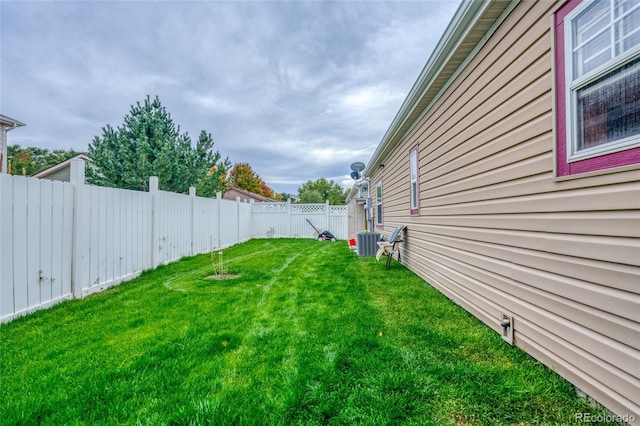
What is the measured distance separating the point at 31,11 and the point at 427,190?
886 cm

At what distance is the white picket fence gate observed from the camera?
10.2 ft

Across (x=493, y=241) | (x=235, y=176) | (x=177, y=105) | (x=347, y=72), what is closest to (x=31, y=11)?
(x=177, y=105)

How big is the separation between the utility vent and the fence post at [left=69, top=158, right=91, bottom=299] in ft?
17.2

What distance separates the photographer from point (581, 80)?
5.69 ft

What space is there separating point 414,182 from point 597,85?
13.2 feet

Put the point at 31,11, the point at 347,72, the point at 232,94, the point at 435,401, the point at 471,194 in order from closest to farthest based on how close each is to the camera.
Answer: the point at 435,401
the point at 471,194
the point at 31,11
the point at 347,72
the point at 232,94

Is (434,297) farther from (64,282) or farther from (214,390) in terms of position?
(64,282)

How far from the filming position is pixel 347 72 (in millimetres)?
10000

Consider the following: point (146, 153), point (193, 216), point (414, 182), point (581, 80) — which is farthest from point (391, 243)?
point (146, 153)

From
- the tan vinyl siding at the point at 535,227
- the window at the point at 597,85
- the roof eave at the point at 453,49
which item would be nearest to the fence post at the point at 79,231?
the roof eave at the point at 453,49

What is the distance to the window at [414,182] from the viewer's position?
217 inches

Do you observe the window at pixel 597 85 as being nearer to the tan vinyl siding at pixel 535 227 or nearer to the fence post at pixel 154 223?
the tan vinyl siding at pixel 535 227

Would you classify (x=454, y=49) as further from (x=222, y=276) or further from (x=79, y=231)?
(x=79, y=231)

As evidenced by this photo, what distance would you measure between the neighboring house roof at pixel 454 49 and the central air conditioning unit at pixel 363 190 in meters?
7.20
